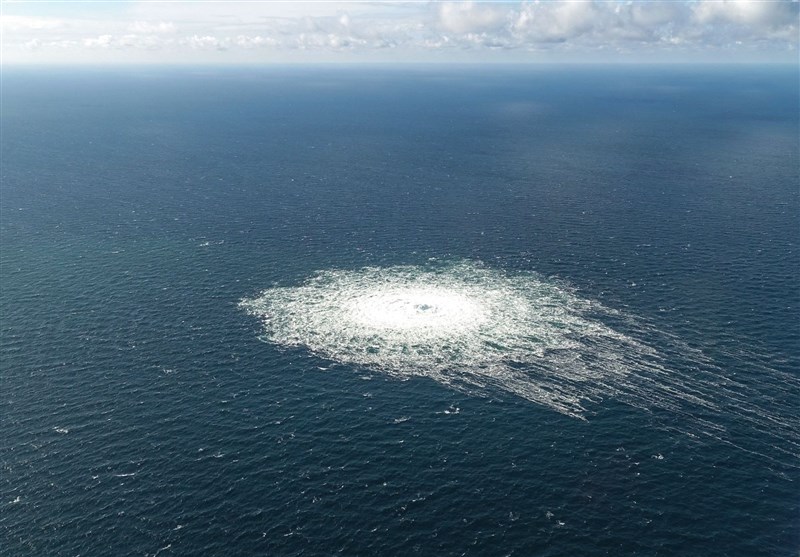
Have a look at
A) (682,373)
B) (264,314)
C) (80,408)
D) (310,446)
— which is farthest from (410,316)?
(80,408)

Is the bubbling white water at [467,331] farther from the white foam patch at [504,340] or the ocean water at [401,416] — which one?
the ocean water at [401,416]

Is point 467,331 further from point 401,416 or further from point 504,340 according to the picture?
point 401,416

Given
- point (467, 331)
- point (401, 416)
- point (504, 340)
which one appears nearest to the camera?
point (401, 416)

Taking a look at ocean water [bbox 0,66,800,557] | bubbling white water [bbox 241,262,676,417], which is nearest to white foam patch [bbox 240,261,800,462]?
bubbling white water [bbox 241,262,676,417]

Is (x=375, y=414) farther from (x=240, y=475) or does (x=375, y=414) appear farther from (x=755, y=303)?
(x=755, y=303)

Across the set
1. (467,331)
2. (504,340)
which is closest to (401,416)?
(467,331)

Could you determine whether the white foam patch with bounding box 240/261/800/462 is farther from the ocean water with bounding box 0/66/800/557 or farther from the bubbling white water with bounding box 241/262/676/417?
the ocean water with bounding box 0/66/800/557

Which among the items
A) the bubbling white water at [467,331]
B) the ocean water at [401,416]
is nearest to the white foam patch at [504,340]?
the bubbling white water at [467,331]

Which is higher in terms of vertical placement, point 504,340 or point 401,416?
point 504,340
